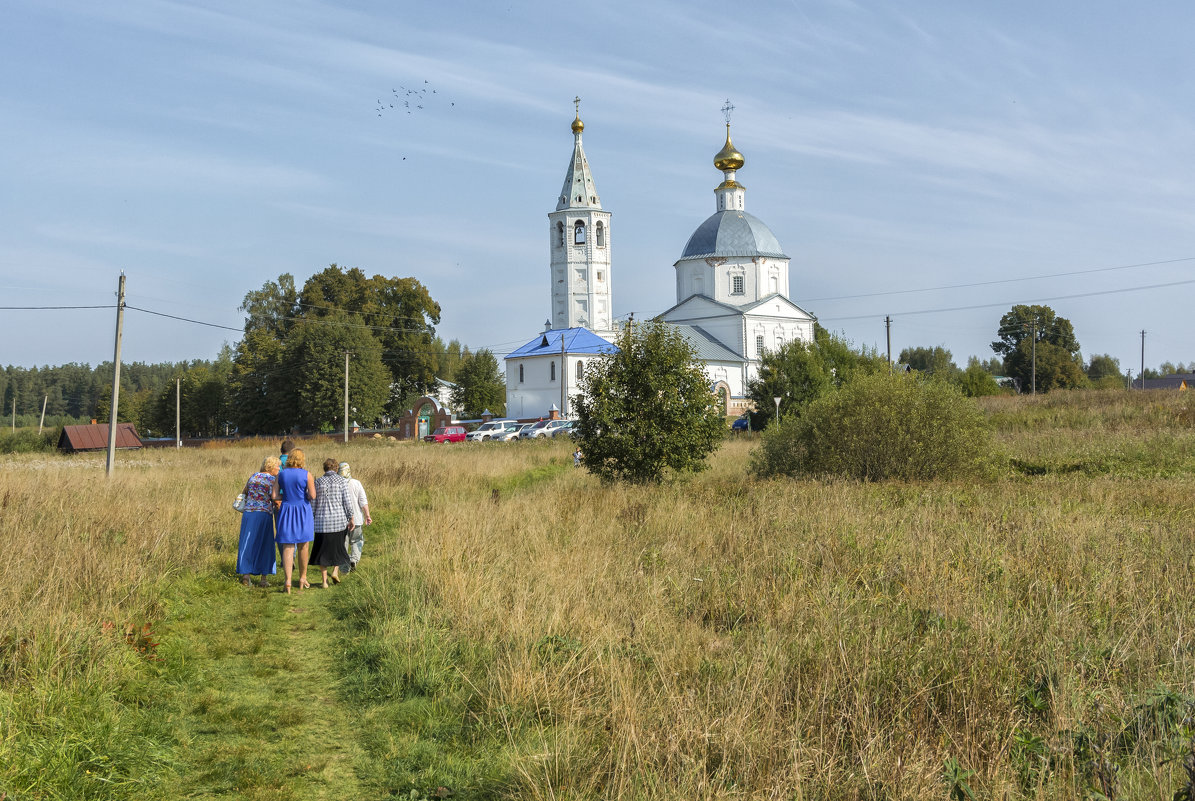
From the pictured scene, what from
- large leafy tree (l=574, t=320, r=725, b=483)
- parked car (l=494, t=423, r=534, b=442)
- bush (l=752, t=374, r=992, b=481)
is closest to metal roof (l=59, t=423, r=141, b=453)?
parked car (l=494, t=423, r=534, b=442)

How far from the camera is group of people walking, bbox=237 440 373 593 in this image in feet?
32.2

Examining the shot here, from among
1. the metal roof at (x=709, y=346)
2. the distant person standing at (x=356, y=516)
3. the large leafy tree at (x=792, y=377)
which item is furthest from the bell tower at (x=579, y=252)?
the distant person standing at (x=356, y=516)

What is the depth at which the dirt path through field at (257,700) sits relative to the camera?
4.84 metres

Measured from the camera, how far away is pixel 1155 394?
37062mm

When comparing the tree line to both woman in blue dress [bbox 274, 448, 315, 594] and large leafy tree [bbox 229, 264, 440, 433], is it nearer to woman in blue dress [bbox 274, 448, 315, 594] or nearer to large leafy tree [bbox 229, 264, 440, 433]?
large leafy tree [bbox 229, 264, 440, 433]

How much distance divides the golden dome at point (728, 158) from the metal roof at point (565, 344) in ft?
60.1

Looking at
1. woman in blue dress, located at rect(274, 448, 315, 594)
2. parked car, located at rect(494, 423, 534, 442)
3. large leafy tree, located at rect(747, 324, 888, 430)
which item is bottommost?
woman in blue dress, located at rect(274, 448, 315, 594)

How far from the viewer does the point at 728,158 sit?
241 feet

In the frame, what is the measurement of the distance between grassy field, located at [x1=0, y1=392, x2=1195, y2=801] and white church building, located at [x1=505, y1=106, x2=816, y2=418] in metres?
54.8

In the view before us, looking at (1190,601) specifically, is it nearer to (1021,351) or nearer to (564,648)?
(564,648)

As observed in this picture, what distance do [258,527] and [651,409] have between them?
8332 millimetres

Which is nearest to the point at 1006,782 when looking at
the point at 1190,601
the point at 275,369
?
the point at 1190,601

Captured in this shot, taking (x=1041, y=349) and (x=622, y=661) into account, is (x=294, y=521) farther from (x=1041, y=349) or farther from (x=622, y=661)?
(x=1041, y=349)

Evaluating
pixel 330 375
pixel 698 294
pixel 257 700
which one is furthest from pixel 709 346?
pixel 257 700
